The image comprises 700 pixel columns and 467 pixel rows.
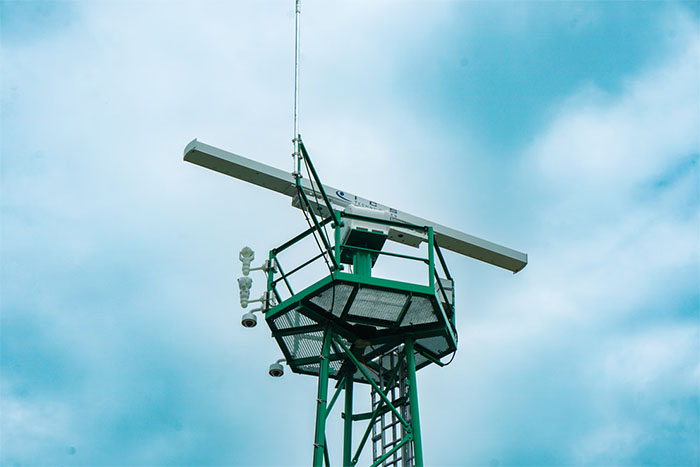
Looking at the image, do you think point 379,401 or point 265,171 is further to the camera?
point 265,171

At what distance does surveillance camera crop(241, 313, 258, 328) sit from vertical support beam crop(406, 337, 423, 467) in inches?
169

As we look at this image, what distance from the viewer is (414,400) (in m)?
31.9


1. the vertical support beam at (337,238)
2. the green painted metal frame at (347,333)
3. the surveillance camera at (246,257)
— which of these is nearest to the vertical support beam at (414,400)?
the green painted metal frame at (347,333)

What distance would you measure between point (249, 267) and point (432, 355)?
5834 mm

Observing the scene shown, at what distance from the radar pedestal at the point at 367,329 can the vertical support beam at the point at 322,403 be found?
3 centimetres

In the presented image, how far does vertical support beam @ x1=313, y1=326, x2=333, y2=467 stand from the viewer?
99.6 ft

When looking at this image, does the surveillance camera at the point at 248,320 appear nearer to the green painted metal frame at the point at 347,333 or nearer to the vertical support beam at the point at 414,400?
the green painted metal frame at the point at 347,333

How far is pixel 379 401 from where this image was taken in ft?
108

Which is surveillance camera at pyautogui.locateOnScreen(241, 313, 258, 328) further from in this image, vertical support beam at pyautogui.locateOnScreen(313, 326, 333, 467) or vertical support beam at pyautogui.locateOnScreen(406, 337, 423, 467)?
vertical support beam at pyautogui.locateOnScreen(406, 337, 423, 467)

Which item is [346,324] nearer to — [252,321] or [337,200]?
[252,321]

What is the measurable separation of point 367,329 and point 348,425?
276 centimetres

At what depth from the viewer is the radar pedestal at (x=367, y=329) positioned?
3138 cm

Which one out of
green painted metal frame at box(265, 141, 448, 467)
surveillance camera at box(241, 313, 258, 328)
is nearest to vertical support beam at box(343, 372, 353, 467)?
green painted metal frame at box(265, 141, 448, 467)

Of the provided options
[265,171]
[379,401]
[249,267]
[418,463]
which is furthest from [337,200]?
[418,463]
